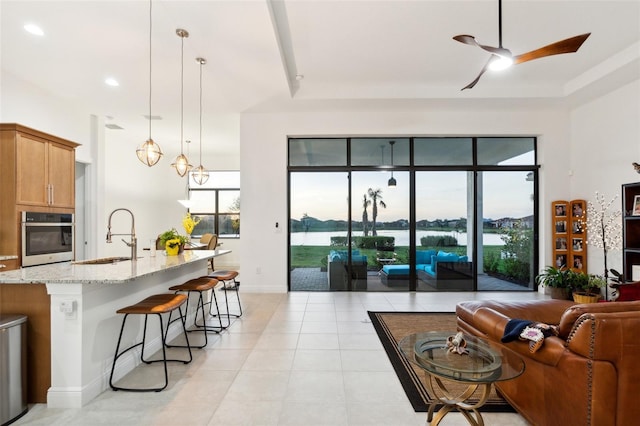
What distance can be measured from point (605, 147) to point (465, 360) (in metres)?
5.22

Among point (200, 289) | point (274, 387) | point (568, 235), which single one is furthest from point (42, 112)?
point (568, 235)

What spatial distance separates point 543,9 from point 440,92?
189 cm

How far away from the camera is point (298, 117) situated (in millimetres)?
5715

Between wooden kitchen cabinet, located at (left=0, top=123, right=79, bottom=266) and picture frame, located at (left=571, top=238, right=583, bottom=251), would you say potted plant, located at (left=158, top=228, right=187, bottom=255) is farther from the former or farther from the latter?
picture frame, located at (left=571, top=238, right=583, bottom=251)

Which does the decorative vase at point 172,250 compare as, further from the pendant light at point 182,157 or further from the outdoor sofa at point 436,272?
the outdoor sofa at point 436,272

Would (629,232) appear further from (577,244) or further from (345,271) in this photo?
(345,271)

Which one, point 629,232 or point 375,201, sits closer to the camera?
point 629,232

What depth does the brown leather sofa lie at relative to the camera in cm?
146

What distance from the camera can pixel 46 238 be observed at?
4059 mm

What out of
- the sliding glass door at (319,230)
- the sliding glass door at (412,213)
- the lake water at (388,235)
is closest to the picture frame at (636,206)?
the sliding glass door at (412,213)

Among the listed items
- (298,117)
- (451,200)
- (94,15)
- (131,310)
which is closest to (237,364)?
(131,310)

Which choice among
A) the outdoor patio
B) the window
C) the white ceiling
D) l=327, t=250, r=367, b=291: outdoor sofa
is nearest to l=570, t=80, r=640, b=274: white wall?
the white ceiling

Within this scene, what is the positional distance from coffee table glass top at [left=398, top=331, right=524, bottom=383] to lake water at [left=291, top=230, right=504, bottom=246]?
3.84 m

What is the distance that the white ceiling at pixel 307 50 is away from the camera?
10.4ft
